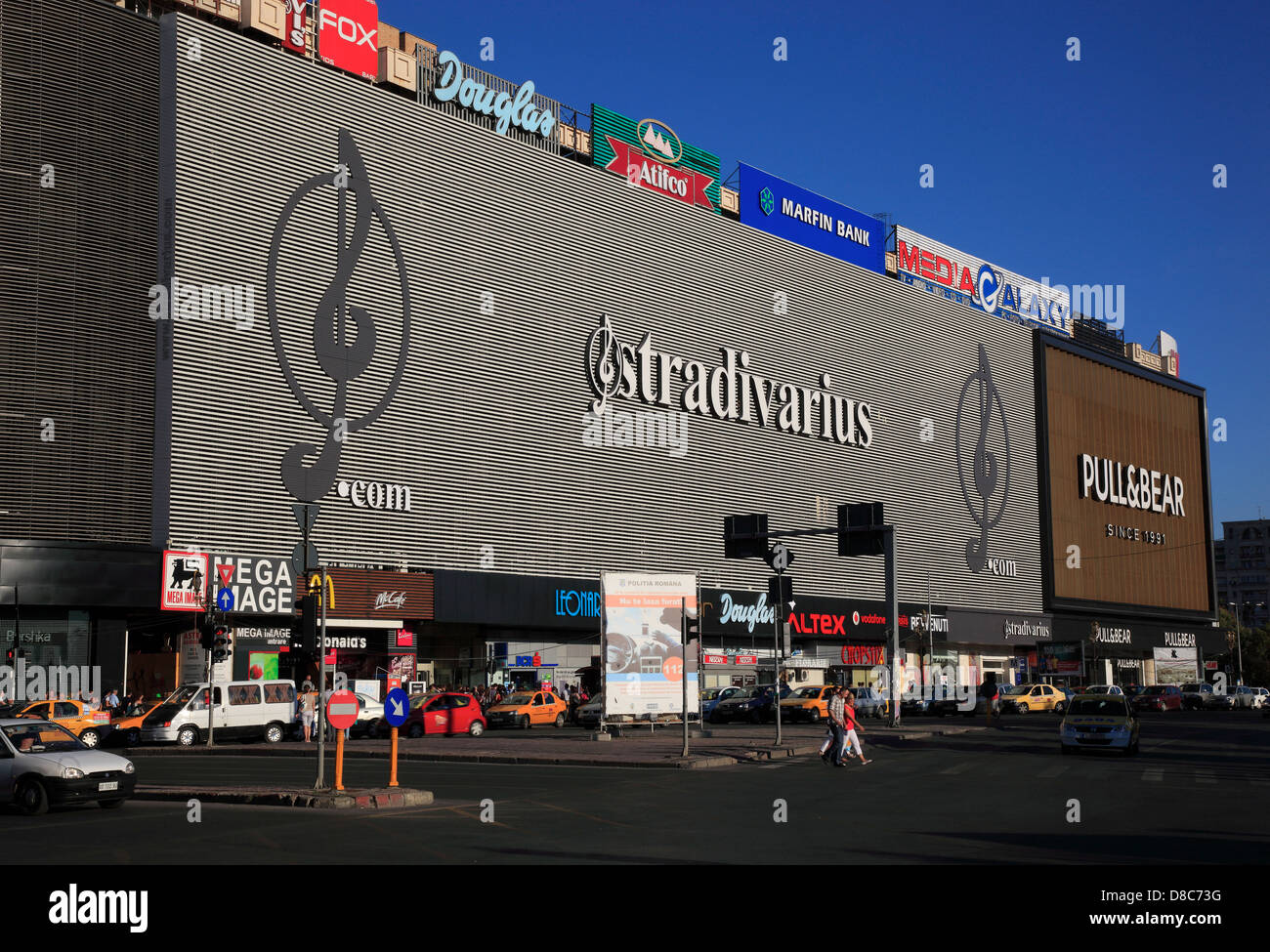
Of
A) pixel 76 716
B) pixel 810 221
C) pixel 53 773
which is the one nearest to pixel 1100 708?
pixel 53 773

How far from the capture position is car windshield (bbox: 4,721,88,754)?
2014 cm

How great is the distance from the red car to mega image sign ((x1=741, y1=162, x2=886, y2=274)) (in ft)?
145

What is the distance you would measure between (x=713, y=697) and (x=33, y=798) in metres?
43.7

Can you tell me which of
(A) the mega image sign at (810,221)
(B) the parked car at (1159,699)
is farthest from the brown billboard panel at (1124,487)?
(B) the parked car at (1159,699)

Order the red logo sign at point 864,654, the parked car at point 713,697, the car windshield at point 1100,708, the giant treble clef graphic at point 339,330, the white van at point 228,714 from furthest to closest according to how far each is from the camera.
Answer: the red logo sign at point 864,654, the parked car at point 713,697, the giant treble clef graphic at point 339,330, the white van at point 228,714, the car windshield at point 1100,708

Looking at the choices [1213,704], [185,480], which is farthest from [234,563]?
[1213,704]

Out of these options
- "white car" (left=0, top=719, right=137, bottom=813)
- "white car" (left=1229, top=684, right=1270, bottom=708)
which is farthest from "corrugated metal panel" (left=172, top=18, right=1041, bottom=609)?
"white car" (left=0, top=719, right=137, bottom=813)

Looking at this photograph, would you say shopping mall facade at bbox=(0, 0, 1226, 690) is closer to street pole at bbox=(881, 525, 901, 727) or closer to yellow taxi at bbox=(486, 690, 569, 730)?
yellow taxi at bbox=(486, 690, 569, 730)

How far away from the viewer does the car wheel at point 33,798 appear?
1927cm

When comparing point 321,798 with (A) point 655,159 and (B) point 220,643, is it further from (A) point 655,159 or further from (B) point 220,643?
(A) point 655,159

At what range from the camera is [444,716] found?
43.8 metres

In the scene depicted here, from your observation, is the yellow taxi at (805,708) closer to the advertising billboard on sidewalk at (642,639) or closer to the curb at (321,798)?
the advertising billboard on sidewalk at (642,639)

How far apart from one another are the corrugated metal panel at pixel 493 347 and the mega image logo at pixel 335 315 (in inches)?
7.0
